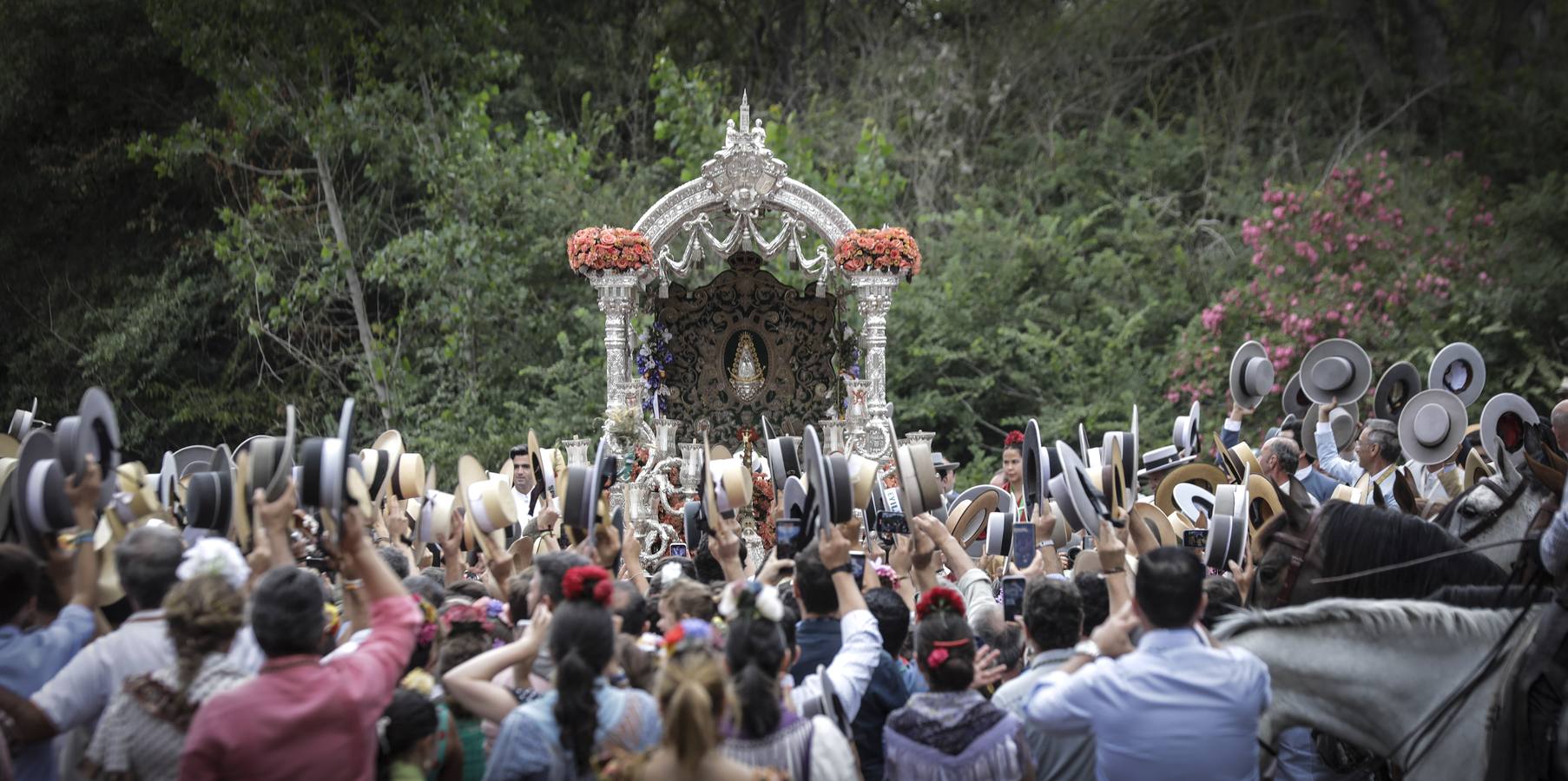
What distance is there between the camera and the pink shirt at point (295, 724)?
3.50 m

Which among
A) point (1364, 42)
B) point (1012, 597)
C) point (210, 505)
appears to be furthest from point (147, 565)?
point (1364, 42)

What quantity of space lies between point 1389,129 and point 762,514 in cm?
1244

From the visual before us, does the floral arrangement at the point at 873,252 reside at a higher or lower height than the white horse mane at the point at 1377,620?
higher

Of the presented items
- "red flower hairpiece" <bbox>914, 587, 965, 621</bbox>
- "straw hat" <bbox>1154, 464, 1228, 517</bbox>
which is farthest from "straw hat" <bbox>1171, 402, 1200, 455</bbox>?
"red flower hairpiece" <bbox>914, 587, 965, 621</bbox>

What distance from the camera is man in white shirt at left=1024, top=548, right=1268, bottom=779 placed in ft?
12.6

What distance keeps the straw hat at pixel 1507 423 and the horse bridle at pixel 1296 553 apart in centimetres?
263

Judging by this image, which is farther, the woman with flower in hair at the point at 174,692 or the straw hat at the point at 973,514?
the straw hat at the point at 973,514

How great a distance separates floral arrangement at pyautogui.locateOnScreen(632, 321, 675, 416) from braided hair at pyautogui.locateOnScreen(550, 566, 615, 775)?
33.6 ft

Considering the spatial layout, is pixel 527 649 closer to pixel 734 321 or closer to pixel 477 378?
pixel 734 321

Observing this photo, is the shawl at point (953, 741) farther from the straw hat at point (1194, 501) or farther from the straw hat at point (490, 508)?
the straw hat at point (1194, 501)

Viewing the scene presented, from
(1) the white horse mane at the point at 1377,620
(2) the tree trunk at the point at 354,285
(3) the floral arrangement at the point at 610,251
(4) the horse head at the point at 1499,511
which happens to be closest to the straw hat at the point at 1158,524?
(4) the horse head at the point at 1499,511

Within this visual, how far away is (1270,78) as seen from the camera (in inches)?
816

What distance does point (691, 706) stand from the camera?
11.3ft

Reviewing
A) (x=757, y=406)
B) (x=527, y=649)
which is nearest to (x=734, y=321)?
(x=757, y=406)
